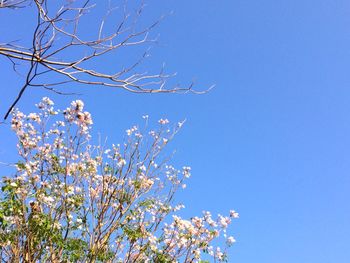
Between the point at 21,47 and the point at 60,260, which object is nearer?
the point at 21,47

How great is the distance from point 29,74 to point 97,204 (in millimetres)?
6898

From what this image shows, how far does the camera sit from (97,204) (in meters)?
8.55

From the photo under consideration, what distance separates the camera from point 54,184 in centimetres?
821

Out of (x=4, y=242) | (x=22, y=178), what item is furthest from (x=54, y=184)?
(x=4, y=242)

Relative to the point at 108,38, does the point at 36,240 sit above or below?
above

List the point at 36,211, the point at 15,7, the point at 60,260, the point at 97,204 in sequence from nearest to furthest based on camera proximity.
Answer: the point at 15,7 → the point at 36,211 → the point at 60,260 → the point at 97,204

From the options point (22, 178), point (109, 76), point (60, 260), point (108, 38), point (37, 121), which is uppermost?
point (37, 121)

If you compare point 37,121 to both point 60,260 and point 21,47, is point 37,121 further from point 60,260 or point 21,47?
point 21,47

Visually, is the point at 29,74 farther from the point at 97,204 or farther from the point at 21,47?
the point at 97,204

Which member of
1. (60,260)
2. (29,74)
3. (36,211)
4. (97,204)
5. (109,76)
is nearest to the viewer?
(29,74)

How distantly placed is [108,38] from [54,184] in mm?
6265

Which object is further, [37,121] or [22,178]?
[37,121]

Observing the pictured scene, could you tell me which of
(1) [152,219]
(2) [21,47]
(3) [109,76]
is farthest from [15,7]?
(1) [152,219]

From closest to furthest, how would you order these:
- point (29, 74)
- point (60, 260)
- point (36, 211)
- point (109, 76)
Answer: point (29, 74), point (109, 76), point (36, 211), point (60, 260)
